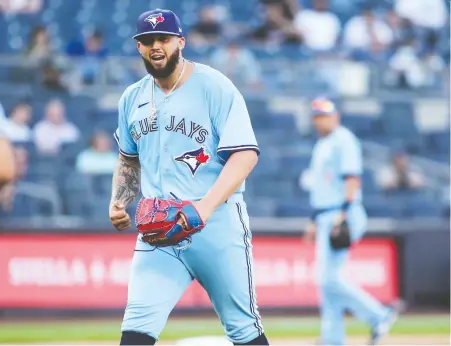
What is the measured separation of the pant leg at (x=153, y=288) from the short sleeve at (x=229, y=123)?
1.85ft

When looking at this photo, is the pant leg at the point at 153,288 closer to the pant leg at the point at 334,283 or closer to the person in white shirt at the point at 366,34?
the pant leg at the point at 334,283

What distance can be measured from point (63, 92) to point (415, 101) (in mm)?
5438

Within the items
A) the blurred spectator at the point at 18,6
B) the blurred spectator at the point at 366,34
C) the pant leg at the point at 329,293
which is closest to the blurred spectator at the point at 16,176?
the blurred spectator at the point at 18,6

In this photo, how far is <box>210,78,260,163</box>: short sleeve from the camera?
15.7 ft

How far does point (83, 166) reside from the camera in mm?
13109

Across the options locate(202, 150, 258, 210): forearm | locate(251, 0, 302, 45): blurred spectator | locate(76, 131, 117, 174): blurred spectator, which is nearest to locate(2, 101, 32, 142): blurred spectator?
locate(76, 131, 117, 174): blurred spectator

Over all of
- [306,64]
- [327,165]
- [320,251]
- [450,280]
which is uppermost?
[306,64]

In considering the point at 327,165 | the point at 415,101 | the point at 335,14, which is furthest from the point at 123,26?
the point at 327,165

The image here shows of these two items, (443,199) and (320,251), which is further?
(443,199)

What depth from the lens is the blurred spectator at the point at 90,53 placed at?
569 inches

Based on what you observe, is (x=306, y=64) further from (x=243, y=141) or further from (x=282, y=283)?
(x=243, y=141)

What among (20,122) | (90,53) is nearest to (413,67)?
(90,53)

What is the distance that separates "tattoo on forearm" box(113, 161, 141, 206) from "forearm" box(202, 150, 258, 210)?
71 cm

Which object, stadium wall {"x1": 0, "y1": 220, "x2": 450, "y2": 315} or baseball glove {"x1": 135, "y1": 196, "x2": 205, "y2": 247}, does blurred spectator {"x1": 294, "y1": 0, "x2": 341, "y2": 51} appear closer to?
stadium wall {"x1": 0, "y1": 220, "x2": 450, "y2": 315}
